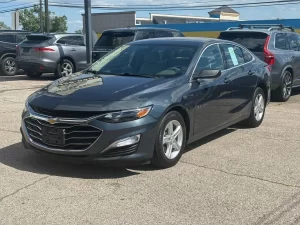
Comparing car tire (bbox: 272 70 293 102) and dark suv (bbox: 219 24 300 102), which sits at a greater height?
dark suv (bbox: 219 24 300 102)

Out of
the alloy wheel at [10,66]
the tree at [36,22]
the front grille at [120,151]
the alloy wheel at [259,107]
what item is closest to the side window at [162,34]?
the alloy wheel at [10,66]

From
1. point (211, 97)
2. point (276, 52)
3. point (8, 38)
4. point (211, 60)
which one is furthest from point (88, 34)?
point (211, 97)

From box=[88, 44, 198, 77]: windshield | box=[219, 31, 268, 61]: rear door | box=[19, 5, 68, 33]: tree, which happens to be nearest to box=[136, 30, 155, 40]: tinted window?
box=[219, 31, 268, 61]: rear door

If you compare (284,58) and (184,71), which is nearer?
(184,71)

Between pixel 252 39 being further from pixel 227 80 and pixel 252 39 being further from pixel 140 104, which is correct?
pixel 140 104

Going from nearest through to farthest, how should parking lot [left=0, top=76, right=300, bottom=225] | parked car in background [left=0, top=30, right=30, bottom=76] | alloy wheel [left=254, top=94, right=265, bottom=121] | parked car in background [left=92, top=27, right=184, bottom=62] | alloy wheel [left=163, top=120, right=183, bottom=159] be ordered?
parking lot [left=0, top=76, right=300, bottom=225], alloy wheel [left=163, top=120, right=183, bottom=159], alloy wheel [left=254, top=94, right=265, bottom=121], parked car in background [left=92, top=27, right=184, bottom=62], parked car in background [left=0, top=30, right=30, bottom=76]

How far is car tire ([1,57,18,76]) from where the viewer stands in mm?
18094

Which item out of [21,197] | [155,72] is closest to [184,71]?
[155,72]

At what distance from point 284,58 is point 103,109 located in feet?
23.3

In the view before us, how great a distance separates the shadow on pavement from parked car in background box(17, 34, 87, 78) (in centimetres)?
1040

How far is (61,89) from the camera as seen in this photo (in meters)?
5.66

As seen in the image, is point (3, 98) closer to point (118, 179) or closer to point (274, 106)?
point (274, 106)

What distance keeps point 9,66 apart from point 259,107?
1275cm

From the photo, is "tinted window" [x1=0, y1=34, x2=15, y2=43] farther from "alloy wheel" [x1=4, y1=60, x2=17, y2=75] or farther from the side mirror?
the side mirror
